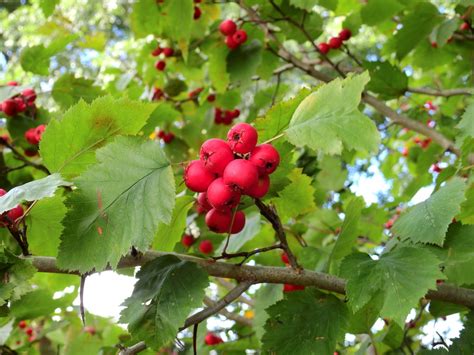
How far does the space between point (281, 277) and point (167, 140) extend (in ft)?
7.81

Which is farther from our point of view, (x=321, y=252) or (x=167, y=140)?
(x=167, y=140)

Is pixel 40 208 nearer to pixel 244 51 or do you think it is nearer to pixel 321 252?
pixel 321 252

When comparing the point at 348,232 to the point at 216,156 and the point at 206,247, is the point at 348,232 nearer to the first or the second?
the point at 216,156

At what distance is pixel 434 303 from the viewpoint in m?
2.03

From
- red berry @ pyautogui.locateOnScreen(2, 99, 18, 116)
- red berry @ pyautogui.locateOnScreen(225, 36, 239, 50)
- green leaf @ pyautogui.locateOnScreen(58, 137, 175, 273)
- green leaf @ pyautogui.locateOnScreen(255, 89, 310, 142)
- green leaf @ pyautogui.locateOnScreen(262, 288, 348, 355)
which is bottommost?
red berry @ pyautogui.locateOnScreen(2, 99, 18, 116)

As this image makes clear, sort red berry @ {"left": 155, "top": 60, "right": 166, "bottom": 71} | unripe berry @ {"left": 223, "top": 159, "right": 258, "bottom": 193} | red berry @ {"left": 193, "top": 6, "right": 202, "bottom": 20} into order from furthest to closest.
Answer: red berry @ {"left": 155, "top": 60, "right": 166, "bottom": 71}
red berry @ {"left": 193, "top": 6, "right": 202, "bottom": 20}
unripe berry @ {"left": 223, "top": 159, "right": 258, "bottom": 193}

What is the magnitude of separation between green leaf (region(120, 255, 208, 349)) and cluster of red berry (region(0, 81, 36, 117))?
5.11 feet

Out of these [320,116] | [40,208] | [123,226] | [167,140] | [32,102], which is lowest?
[167,140]

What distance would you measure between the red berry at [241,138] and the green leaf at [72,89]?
1745 millimetres

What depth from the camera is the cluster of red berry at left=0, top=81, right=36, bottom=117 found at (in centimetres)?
268

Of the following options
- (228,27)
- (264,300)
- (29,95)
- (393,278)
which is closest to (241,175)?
(393,278)

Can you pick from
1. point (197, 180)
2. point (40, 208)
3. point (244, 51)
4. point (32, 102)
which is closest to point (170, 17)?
point (244, 51)

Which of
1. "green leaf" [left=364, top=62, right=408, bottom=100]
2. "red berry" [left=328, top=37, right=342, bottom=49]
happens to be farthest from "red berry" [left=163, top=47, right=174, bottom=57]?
"green leaf" [left=364, top=62, right=408, bottom=100]

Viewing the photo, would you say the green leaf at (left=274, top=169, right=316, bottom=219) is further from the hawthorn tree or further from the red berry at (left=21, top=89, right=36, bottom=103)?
the red berry at (left=21, top=89, right=36, bottom=103)
